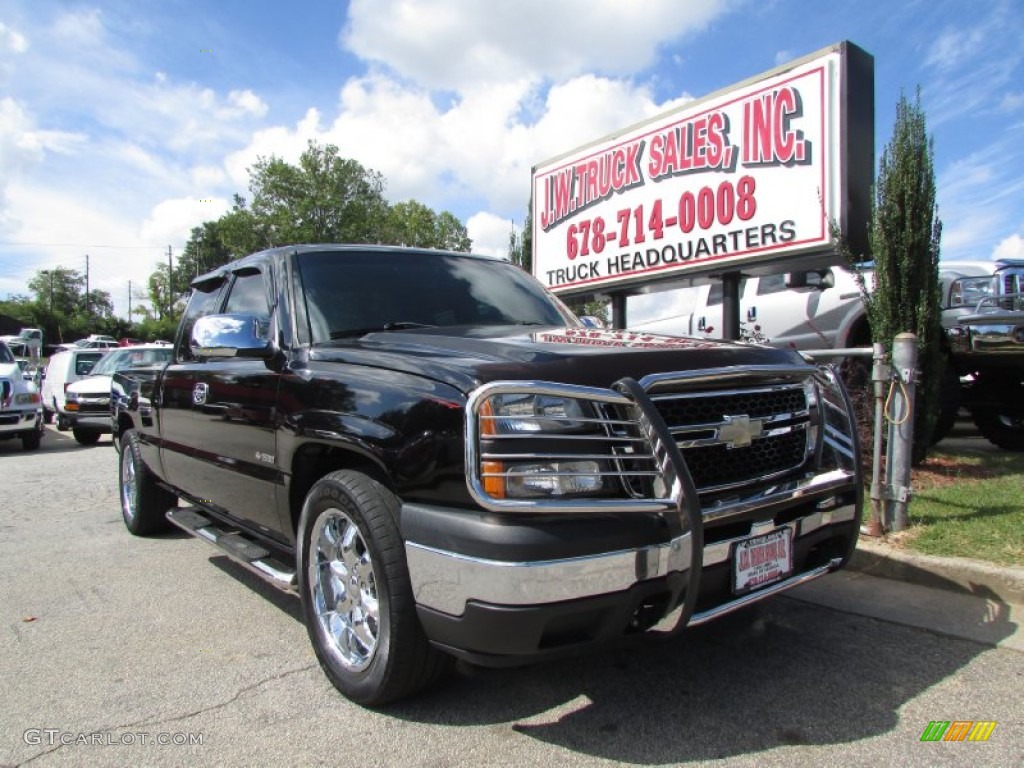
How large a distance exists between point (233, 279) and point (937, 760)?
13.3 feet

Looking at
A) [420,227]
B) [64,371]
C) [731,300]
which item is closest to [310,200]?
[420,227]

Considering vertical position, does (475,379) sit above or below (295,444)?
above

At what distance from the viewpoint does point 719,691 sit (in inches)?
110

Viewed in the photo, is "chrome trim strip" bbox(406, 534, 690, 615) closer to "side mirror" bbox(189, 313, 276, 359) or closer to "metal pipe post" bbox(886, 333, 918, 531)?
"side mirror" bbox(189, 313, 276, 359)

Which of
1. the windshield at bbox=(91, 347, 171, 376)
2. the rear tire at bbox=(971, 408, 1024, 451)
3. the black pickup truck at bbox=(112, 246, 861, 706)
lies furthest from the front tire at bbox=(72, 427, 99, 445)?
the rear tire at bbox=(971, 408, 1024, 451)

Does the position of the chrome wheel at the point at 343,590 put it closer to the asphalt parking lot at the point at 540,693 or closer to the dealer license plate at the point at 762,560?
the asphalt parking lot at the point at 540,693

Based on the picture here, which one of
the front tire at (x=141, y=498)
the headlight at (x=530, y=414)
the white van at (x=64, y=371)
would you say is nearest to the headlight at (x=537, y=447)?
the headlight at (x=530, y=414)

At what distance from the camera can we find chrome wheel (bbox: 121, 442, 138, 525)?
5551 millimetres

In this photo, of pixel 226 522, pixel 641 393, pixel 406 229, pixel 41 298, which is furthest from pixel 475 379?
pixel 41 298

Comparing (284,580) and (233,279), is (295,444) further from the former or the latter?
(233,279)

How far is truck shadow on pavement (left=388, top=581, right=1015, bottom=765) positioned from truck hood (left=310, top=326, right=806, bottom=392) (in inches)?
36.5

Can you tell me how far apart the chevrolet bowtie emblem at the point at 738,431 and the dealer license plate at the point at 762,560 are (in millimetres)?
337

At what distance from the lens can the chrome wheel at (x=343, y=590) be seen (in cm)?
276

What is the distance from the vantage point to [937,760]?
2.34 metres
